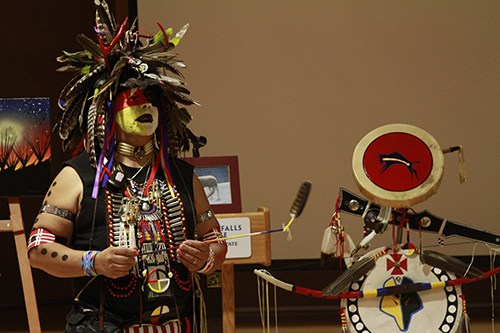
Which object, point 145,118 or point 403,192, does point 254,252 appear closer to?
point 403,192

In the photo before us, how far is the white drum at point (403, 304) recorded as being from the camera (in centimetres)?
201

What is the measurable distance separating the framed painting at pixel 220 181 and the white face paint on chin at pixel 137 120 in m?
0.82

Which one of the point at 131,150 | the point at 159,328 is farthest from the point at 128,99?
the point at 159,328

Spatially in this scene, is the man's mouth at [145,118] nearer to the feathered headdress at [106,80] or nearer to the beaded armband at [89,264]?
the feathered headdress at [106,80]

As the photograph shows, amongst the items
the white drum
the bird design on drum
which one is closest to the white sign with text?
the bird design on drum

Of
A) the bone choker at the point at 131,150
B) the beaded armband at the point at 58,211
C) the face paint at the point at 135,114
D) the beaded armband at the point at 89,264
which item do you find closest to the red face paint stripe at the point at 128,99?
the face paint at the point at 135,114

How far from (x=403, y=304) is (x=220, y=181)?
0.99 metres

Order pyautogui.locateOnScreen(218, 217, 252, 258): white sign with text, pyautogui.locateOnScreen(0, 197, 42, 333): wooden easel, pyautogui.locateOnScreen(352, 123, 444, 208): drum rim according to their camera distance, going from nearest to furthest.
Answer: pyautogui.locateOnScreen(352, 123, 444, 208): drum rim, pyautogui.locateOnScreen(218, 217, 252, 258): white sign with text, pyautogui.locateOnScreen(0, 197, 42, 333): wooden easel

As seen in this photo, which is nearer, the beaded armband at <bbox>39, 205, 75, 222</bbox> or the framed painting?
the beaded armband at <bbox>39, 205, 75, 222</bbox>

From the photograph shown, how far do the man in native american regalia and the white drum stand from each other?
0.57 m

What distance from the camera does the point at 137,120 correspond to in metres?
1.75

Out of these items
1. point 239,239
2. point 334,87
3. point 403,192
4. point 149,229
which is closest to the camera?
point 149,229

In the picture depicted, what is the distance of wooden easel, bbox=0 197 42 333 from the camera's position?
2564 mm

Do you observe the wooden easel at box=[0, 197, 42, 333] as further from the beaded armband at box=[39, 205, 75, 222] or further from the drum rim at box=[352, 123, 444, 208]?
the drum rim at box=[352, 123, 444, 208]
